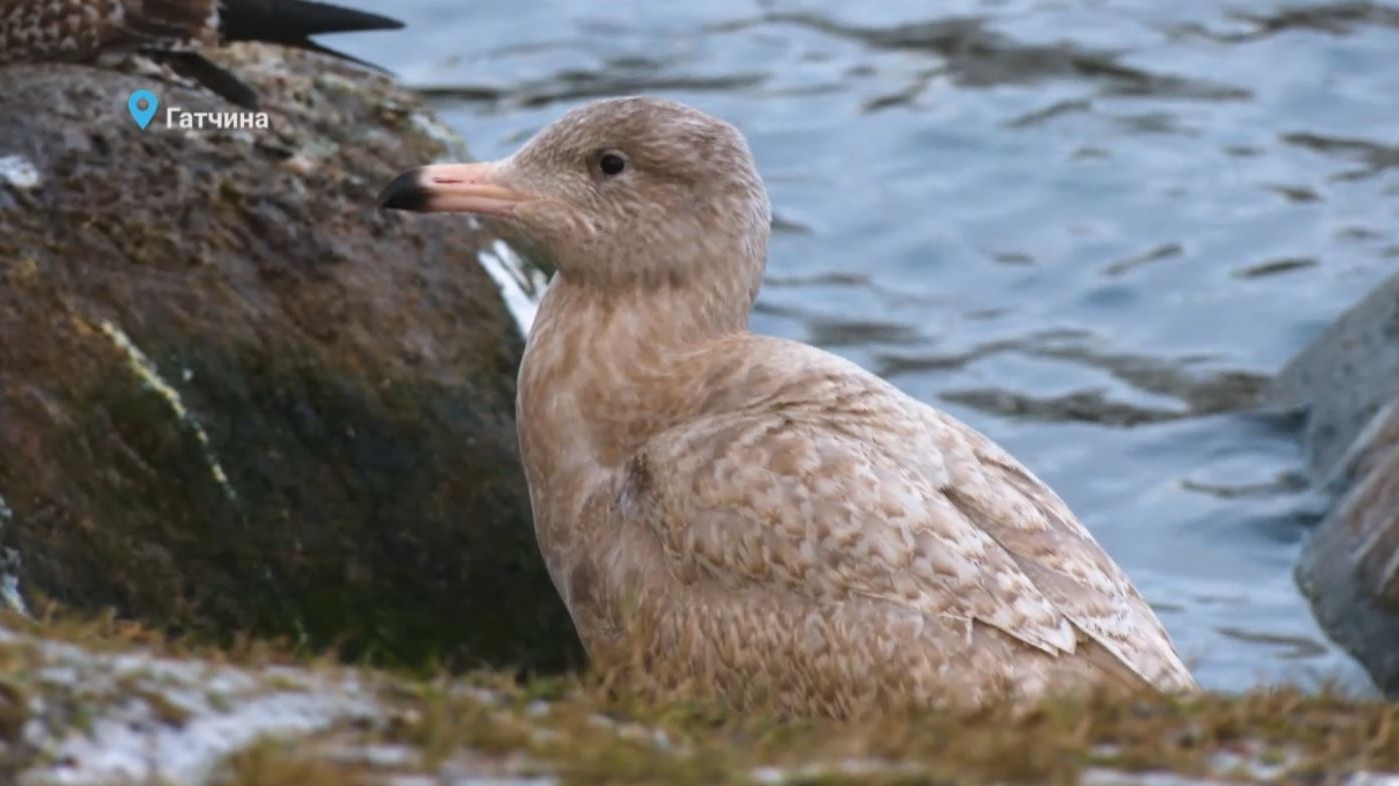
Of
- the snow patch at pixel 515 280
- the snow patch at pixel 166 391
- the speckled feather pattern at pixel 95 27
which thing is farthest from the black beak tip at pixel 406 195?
the speckled feather pattern at pixel 95 27

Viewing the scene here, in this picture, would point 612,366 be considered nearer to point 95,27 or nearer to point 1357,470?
point 95,27

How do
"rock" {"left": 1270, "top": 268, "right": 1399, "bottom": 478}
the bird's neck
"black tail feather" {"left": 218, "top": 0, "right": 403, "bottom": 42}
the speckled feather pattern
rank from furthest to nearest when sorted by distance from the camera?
"rock" {"left": 1270, "top": 268, "right": 1399, "bottom": 478}, "black tail feather" {"left": 218, "top": 0, "right": 403, "bottom": 42}, the speckled feather pattern, the bird's neck

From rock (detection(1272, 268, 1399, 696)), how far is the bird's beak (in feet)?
14.0

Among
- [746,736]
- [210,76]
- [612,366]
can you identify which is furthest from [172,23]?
[746,736]

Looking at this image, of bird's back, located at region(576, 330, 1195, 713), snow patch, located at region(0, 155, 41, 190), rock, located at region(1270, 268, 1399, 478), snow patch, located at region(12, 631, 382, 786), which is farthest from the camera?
rock, located at region(1270, 268, 1399, 478)


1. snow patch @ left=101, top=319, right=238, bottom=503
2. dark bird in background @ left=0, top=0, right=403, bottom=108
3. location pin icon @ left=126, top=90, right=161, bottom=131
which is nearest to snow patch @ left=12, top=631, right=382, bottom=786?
snow patch @ left=101, top=319, right=238, bottom=503

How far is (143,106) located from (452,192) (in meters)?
1.87

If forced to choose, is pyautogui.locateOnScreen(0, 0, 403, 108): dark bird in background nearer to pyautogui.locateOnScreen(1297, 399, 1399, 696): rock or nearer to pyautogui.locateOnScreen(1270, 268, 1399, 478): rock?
pyautogui.locateOnScreen(1297, 399, 1399, 696): rock

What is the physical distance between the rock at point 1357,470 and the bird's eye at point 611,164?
403 centimetres

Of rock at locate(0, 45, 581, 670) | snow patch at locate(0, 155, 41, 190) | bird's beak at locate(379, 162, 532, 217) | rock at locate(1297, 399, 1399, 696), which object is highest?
bird's beak at locate(379, 162, 532, 217)

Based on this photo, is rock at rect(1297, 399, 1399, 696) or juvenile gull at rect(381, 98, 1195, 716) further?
Answer: rock at rect(1297, 399, 1399, 696)

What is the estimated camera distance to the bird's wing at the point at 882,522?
598cm

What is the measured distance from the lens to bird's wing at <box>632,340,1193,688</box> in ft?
19.6

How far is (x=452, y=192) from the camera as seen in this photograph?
699 centimetres
